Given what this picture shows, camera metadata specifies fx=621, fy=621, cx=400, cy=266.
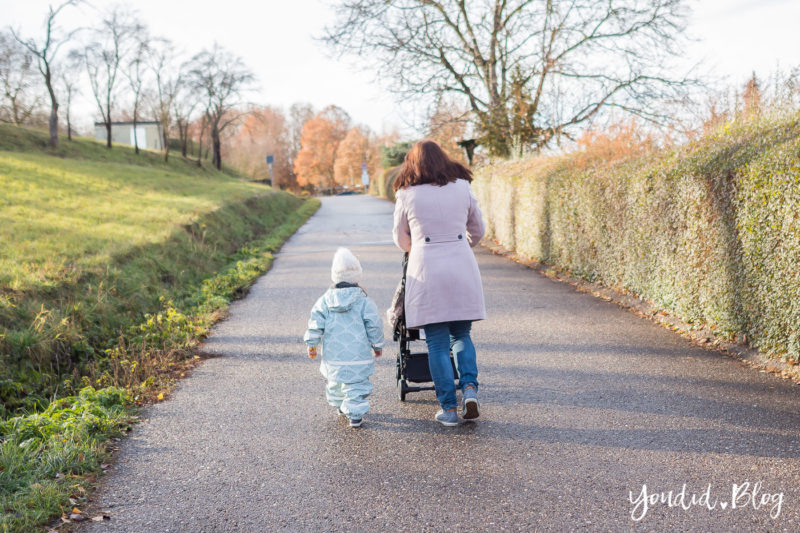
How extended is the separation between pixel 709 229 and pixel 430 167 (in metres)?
3.33

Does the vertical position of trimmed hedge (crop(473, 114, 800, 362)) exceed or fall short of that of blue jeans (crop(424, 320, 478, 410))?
it exceeds it

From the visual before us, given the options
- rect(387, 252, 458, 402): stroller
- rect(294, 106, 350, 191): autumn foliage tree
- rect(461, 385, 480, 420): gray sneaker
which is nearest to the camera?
rect(461, 385, 480, 420): gray sneaker

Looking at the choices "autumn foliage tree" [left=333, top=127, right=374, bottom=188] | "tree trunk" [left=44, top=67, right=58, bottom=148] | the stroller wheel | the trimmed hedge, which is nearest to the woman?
the stroller wheel

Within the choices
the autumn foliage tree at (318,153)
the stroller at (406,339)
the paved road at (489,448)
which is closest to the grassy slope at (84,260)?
the paved road at (489,448)

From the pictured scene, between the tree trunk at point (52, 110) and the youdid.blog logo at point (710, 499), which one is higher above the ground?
the tree trunk at point (52, 110)

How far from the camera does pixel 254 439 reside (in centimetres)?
429

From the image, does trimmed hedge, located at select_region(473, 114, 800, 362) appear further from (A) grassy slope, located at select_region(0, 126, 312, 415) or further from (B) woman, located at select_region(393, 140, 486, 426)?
(A) grassy slope, located at select_region(0, 126, 312, 415)

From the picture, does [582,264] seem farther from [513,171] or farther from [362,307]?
[362,307]

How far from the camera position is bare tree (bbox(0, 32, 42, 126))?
35.8 metres

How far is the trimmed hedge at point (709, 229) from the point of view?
507cm

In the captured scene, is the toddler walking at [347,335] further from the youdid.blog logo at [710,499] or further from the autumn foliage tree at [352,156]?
the autumn foliage tree at [352,156]

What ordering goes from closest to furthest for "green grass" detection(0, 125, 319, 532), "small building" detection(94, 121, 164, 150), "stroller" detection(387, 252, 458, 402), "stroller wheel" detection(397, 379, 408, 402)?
1. "green grass" detection(0, 125, 319, 532)
2. "stroller" detection(387, 252, 458, 402)
3. "stroller wheel" detection(397, 379, 408, 402)
4. "small building" detection(94, 121, 164, 150)

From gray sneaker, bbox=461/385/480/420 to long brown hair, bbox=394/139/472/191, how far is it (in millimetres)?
1482

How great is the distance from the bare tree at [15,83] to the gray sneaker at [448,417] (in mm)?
40052
